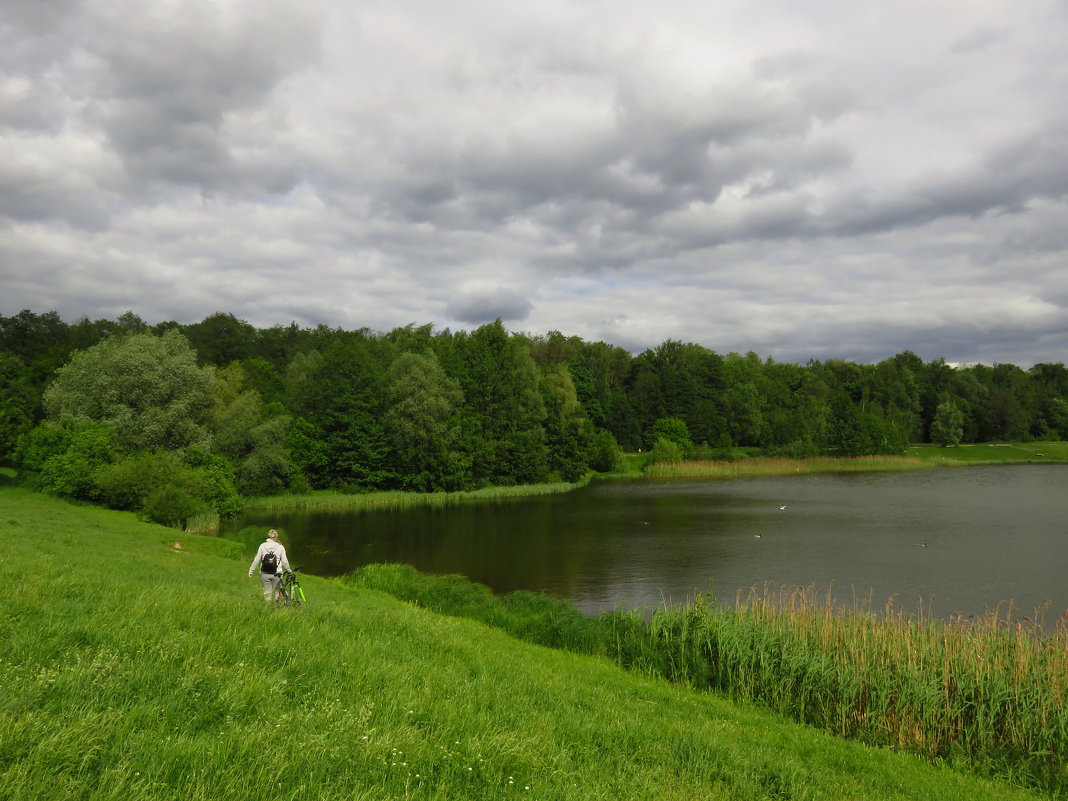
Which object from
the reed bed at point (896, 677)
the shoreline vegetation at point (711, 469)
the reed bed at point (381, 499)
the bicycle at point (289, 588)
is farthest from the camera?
the shoreline vegetation at point (711, 469)

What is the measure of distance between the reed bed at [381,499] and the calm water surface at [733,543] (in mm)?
3906

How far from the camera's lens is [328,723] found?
5.32 meters

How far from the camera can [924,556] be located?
29.6 m

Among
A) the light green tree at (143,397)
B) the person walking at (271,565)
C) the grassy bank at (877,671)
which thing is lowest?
the grassy bank at (877,671)

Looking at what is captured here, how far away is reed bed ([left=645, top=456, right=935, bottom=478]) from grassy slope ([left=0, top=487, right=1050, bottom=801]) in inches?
2833

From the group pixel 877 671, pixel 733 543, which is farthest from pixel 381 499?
pixel 877 671

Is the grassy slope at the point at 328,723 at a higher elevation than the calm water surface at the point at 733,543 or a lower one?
higher

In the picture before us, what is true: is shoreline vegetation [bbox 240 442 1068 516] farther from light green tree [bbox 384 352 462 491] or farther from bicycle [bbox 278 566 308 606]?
bicycle [bbox 278 566 308 606]

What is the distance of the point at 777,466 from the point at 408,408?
47958mm

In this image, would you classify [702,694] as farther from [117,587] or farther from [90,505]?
[90,505]

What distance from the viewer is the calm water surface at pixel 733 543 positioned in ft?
80.6

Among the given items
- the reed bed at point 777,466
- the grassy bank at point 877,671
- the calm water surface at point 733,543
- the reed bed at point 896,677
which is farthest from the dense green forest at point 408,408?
the reed bed at point 896,677

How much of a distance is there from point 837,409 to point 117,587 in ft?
324

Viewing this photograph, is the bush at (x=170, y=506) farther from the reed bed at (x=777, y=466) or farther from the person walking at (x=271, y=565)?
the reed bed at (x=777, y=466)
